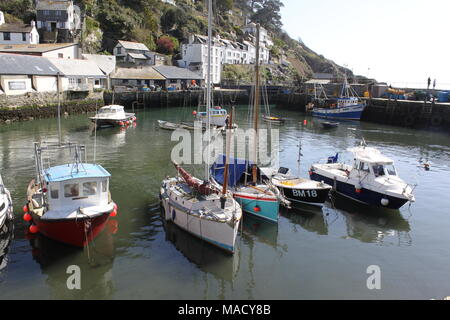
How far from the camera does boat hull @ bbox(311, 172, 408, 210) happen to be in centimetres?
1994

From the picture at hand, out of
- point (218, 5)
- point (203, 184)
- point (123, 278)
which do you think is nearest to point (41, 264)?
point (123, 278)

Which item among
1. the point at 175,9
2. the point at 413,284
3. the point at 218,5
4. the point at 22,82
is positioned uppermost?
the point at 218,5

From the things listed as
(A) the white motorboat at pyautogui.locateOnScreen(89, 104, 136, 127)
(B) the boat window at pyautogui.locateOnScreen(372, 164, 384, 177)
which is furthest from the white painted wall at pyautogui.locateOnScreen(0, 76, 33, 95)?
(B) the boat window at pyautogui.locateOnScreen(372, 164, 384, 177)

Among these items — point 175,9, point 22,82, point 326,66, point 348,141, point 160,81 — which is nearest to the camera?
point 348,141

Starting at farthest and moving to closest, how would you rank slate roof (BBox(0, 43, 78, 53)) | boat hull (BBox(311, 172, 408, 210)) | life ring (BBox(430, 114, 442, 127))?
slate roof (BBox(0, 43, 78, 53))
life ring (BBox(430, 114, 442, 127))
boat hull (BBox(311, 172, 408, 210))

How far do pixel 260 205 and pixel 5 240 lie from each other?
37.7ft

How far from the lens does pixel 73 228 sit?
47.6 feet

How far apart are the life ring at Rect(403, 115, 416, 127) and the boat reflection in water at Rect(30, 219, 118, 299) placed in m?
52.3

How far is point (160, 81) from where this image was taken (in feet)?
261

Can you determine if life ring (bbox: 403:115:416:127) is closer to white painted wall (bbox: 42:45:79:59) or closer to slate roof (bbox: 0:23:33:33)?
white painted wall (bbox: 42:45:79:59)

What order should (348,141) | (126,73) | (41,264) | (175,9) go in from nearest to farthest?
(41,264), (348,141), (126,73), (175,9)

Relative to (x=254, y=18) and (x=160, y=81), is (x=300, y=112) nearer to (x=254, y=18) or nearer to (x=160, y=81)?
(x=160, y=81)

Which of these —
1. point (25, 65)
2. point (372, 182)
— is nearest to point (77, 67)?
point (25, 65)

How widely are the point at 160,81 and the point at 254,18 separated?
301ft
